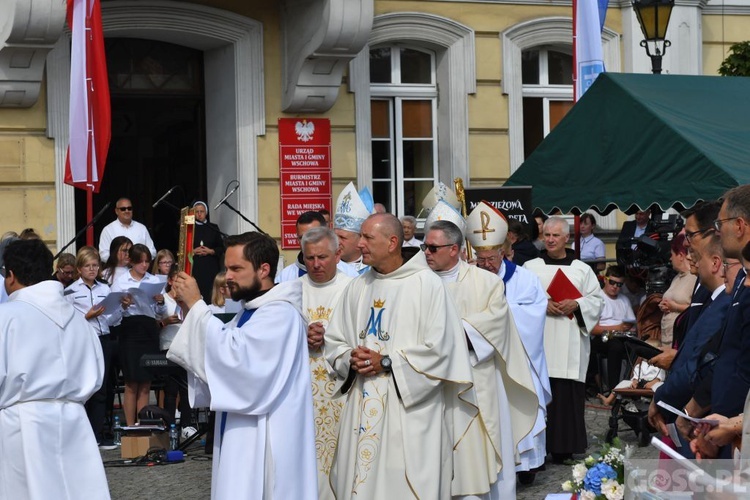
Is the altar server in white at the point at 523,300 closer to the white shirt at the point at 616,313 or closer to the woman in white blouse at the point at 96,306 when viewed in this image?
the woman in white blouse at the point at 96,306

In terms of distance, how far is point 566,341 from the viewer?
37.1 ft

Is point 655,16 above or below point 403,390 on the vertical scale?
above

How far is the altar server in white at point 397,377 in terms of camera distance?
7.41 meters

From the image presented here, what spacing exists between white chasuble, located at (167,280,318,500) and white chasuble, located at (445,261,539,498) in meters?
1.83

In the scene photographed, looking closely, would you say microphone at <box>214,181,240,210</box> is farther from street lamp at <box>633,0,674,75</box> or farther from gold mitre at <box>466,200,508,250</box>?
gold mitre at <box>466,200,508,250</box>

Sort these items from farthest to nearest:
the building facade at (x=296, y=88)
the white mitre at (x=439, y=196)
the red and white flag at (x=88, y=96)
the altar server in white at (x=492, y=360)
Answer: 1. the building facade at (x=296, y=88)
2. the red and white flag at (x=88, y=96)
3. the white mitre at (x=439, y=196)
4. the altar server in white at (x=492, y=360)

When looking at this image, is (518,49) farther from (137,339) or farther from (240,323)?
(240,323)

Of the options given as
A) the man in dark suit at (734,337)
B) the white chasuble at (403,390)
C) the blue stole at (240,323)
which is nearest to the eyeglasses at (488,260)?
the white chasuble at (403,390)

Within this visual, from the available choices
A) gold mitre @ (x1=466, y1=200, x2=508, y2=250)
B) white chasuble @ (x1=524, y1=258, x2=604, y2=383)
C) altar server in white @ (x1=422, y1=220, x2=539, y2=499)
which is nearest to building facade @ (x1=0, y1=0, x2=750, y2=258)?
white chasuble @ (x1=524, y1=258, x2=604, y2=383)

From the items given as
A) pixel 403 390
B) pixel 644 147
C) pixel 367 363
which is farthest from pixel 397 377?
pixel 644 147

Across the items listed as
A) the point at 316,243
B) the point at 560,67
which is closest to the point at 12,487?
the point at 316,243

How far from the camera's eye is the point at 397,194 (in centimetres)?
1744

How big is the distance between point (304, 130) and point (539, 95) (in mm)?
3503

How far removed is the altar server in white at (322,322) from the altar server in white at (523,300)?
144 centimetres
